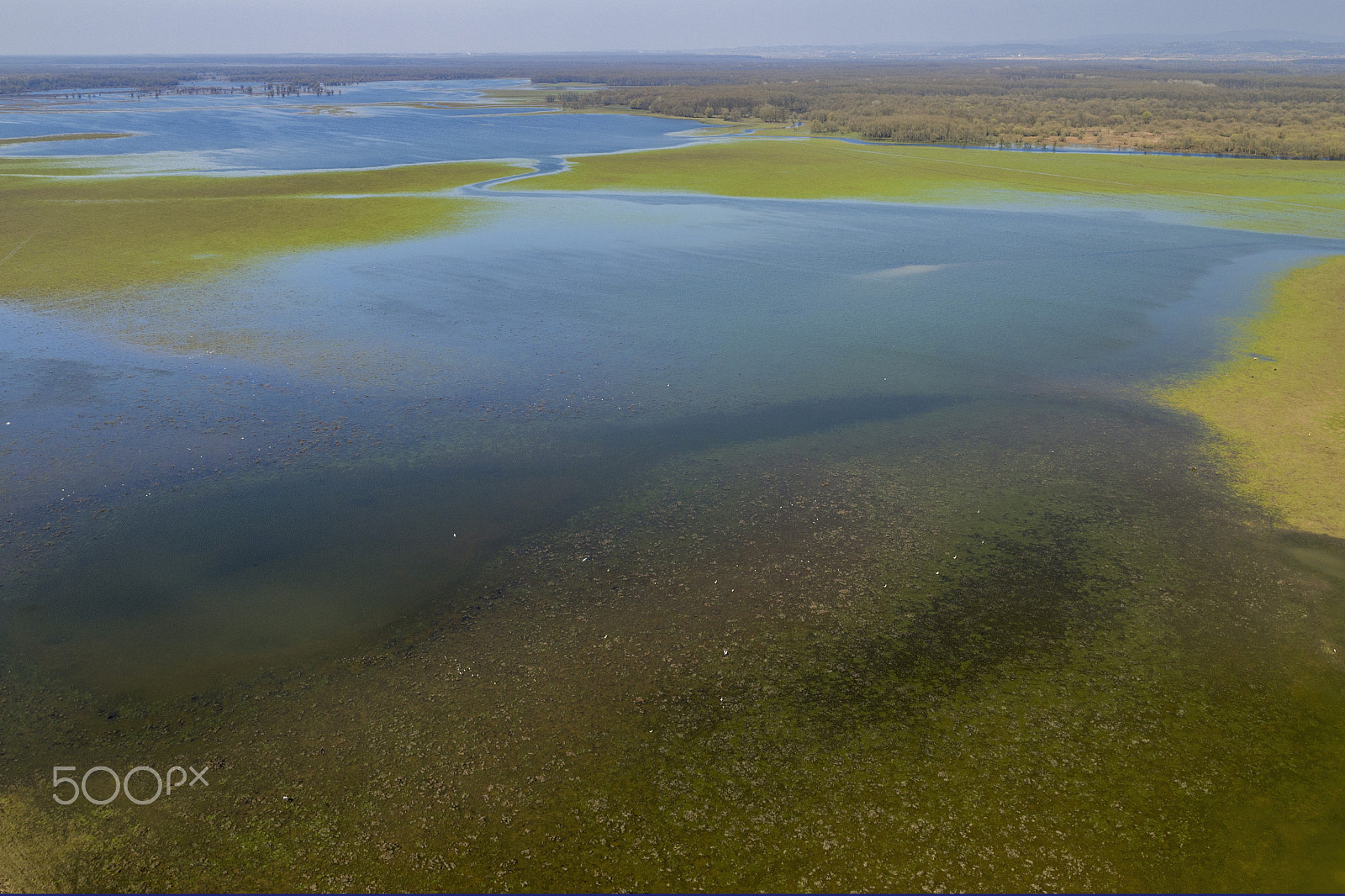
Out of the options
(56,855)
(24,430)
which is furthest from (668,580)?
(24,430)

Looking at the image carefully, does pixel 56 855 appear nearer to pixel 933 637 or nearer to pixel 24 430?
pixel 933 637

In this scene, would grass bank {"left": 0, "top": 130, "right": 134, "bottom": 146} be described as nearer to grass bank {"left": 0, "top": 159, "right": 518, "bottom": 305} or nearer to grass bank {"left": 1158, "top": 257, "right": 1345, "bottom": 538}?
grass bank {"left": 0, "top": 159, "right": 518, "bottom": 305}

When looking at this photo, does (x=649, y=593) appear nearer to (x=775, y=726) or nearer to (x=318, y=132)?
(x=775, y=726)

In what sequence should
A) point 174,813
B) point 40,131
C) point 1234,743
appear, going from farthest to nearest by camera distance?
point 40,131, point 1234,743, point 174,813

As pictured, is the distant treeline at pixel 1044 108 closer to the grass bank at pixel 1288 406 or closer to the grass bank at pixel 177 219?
the grass bank at pixel 177 219

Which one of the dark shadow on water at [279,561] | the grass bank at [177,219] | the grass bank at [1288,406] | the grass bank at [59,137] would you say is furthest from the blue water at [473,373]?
the grass bank at [59,137]

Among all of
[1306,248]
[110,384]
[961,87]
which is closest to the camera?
[110,384]
